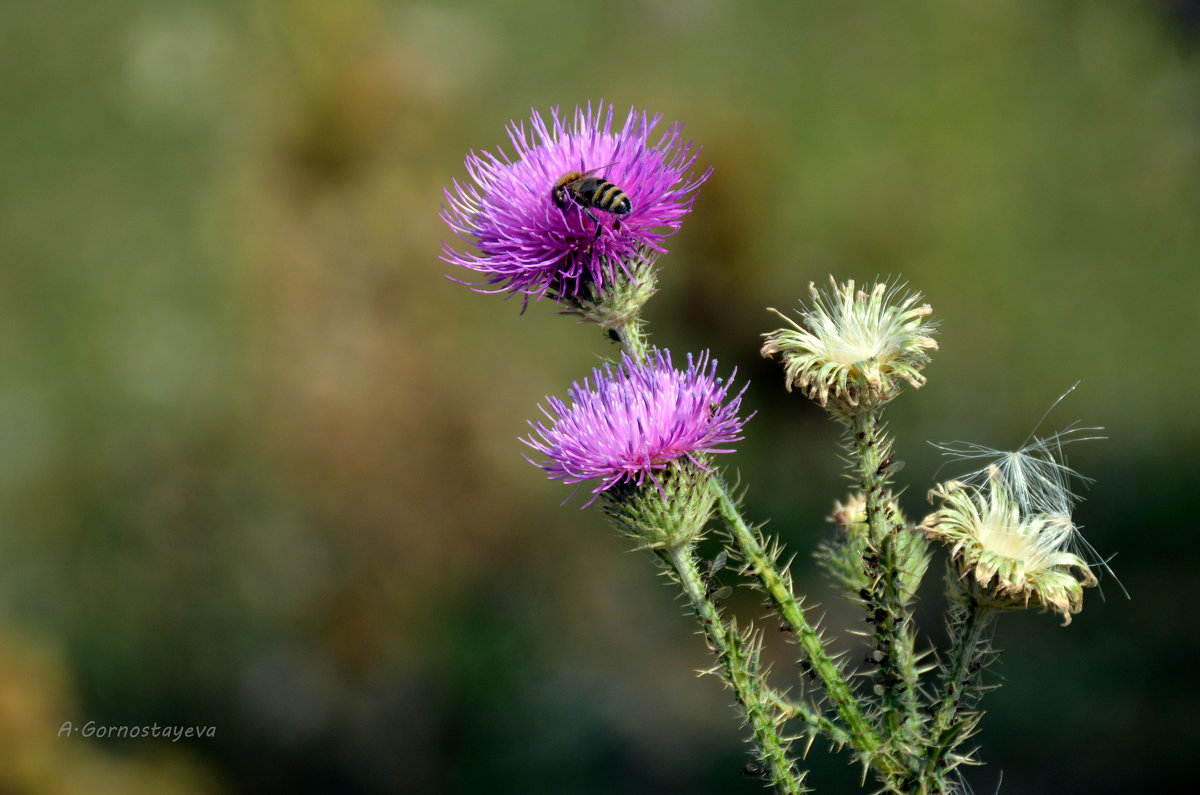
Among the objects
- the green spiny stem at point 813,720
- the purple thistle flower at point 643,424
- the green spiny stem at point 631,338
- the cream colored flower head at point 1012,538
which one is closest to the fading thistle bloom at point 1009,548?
the cream colored flower head at point 1012,538

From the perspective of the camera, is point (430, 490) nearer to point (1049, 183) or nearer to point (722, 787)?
point (722, 787)

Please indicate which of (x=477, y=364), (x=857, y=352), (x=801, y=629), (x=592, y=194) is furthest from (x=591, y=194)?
(x=477, y=364)

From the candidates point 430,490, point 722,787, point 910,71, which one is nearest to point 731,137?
point 910,71

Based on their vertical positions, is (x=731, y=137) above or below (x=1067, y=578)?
above

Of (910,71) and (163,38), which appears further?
(163,38)

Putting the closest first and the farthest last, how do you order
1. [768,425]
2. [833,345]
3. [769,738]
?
[769,738], [833,345], [768,425]

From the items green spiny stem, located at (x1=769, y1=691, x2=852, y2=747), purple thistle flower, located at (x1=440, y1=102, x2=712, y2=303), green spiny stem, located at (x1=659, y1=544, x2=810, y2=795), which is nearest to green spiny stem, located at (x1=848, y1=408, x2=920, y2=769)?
green spiny stem, located at (x1=769, y1=691, x2=852, y2=747)

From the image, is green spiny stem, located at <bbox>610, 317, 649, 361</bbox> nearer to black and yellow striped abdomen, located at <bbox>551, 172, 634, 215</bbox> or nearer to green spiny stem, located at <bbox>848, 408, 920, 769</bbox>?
black and yellow striped abdomen, located at <bbox>551, 172, 634, 215</bbox>
